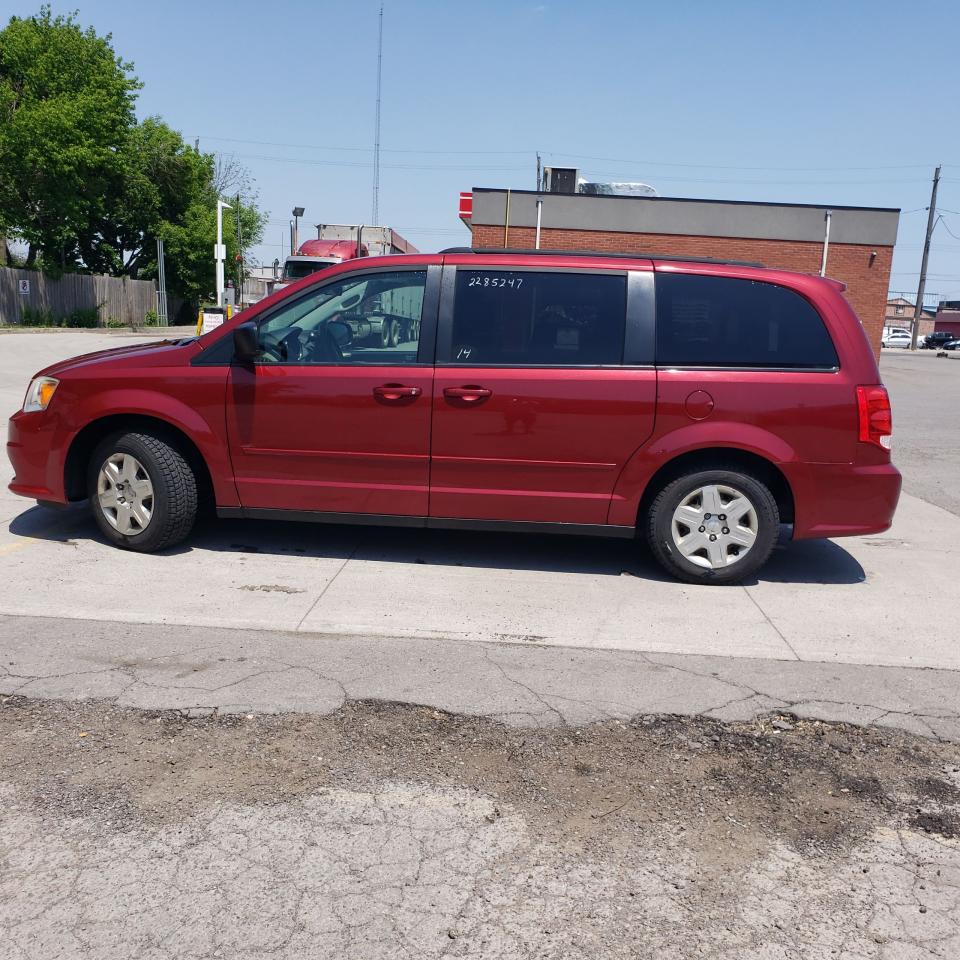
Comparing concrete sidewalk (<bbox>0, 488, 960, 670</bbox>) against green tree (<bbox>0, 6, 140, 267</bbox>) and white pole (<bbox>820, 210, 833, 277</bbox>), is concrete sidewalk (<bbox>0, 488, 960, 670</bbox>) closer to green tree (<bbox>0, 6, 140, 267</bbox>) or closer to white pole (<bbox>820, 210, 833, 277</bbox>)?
white pole (<bbox>820, 210, 833, 277</bbox>)

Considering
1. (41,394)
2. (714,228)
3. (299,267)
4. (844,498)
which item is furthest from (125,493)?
(714,228)

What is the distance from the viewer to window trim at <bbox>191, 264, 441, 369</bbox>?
5758 millimetres

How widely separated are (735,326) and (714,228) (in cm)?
2152

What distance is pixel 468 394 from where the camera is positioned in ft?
18.6

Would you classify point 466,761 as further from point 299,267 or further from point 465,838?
point 299,267

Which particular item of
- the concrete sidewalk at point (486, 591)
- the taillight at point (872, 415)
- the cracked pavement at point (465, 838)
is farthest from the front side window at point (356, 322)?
the taillight at point (872, 415)

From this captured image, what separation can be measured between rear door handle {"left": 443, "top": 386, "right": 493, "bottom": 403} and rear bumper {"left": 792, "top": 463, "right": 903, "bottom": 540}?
6.42 ft

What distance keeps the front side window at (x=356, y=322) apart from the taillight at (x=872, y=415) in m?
2.71

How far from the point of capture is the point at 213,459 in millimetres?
5941

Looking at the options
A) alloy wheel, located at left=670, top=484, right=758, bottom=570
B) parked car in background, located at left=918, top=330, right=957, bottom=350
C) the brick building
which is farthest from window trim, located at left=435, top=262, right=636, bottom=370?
parked car in background, located at left=918, top=330, right=957, bottom=350

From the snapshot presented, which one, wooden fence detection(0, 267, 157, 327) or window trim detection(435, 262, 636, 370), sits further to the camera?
wooden fence detection(0, 267, 157, 327)

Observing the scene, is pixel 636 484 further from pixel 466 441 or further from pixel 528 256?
pixel 528 256

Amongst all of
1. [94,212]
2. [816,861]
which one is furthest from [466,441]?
[94,212]

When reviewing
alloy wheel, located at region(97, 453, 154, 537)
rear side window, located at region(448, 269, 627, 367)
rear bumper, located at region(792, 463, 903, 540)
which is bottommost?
alloy wheel, located at region(97, 453, 154, 537)
